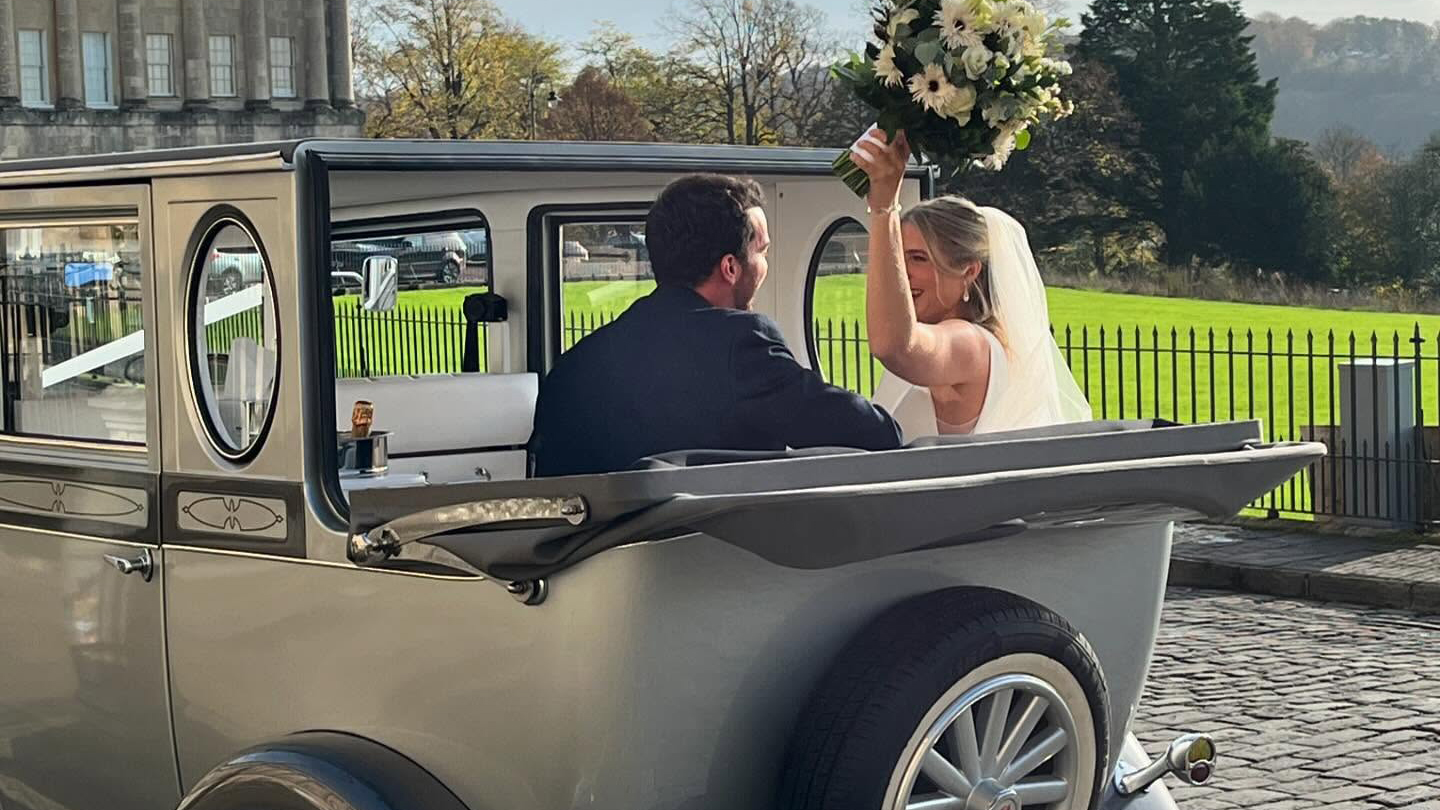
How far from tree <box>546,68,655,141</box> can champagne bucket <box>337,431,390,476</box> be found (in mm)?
85481

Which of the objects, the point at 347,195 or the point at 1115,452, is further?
the point at 347,195

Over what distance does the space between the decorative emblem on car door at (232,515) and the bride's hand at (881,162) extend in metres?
1.50

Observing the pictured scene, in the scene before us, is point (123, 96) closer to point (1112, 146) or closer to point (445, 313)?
point (1112, 146)

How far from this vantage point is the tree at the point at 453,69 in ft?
288

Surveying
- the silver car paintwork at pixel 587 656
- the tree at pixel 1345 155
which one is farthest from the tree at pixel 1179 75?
the silver car paintwork at pixel 587 656

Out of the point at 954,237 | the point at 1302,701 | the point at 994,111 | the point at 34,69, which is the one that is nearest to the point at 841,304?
the point at 954,237

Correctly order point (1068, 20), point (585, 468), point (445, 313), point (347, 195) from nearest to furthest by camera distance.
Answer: point (585, 468), point (1068, 20), point (347, 195), point (445, 313)

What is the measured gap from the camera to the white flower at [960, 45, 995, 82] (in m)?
4.19

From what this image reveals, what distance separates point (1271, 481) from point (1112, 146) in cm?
9086

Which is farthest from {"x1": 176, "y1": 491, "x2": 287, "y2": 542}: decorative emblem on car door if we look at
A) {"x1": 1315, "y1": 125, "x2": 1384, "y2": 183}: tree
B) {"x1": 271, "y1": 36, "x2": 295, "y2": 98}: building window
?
{"x1": 271, "y1": 36, "x2": 295, "y2": 98}: building window

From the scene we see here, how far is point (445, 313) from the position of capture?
645 centimetres

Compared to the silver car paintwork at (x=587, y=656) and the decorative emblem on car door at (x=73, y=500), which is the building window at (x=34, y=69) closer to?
the decorative emblem on car door at (x=73, y=500)

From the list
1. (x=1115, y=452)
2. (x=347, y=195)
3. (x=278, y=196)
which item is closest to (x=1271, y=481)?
(x=1115, y=452)

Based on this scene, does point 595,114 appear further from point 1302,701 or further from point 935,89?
point 935,89
